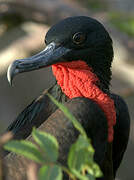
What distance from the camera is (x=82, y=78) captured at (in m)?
2.99

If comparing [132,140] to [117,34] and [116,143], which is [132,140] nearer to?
[117,34]

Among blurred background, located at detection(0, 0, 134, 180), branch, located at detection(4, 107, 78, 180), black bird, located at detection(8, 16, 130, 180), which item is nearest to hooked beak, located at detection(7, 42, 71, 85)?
black bird, located at detection(8, 16, 130, 180)

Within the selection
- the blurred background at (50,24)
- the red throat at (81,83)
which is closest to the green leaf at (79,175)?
the red throat at (81,83)

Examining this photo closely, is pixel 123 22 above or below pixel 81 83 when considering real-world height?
below

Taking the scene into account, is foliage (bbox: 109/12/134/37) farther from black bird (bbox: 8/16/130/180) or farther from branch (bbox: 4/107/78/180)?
branch (bbox: 4/107/78/180)

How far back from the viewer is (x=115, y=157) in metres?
3.33

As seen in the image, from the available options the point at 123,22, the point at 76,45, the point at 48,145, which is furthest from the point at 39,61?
the point at 123,22

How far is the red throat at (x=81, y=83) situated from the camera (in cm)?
293

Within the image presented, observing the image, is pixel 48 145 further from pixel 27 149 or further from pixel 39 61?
pixel 39 61

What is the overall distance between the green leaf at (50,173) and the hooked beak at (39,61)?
128 cm

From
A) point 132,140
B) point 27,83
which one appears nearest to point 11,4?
point 27,83

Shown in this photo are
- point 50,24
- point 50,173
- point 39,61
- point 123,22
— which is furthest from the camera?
point 123,22

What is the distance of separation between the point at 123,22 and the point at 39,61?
3.98m

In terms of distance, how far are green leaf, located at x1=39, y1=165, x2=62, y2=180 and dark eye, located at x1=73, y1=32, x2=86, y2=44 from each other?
154 centimetres
